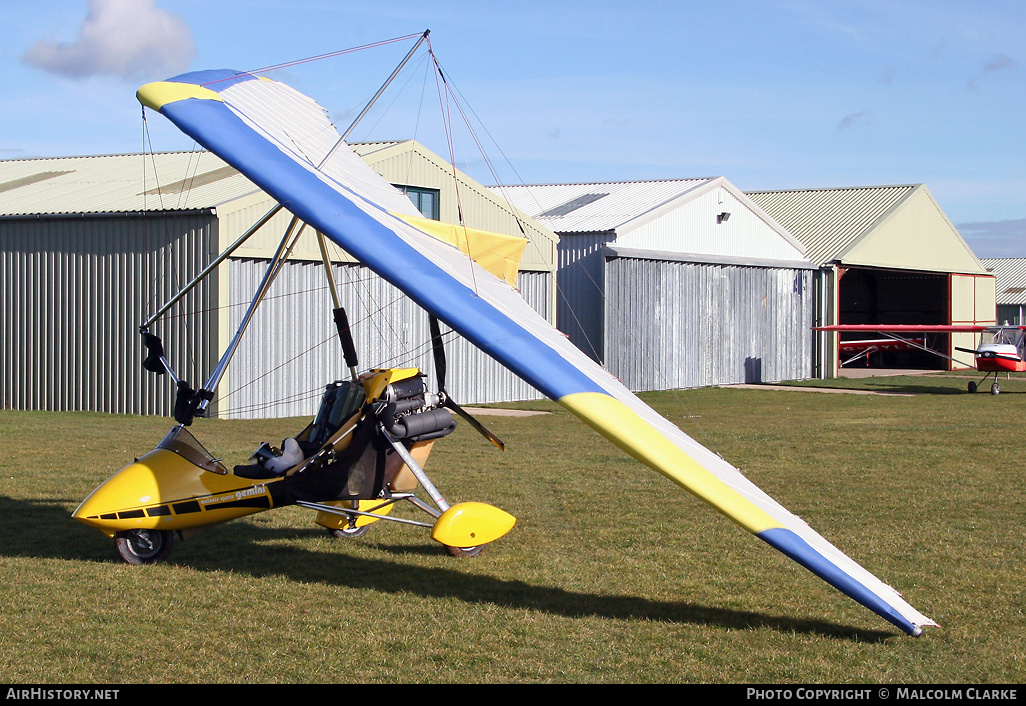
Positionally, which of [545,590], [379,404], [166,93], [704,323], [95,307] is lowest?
[545,590]

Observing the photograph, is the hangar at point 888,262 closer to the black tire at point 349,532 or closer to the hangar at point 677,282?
the hangar at point 677,282

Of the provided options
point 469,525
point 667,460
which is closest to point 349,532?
point 469,525

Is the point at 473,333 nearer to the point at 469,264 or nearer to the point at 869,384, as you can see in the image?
the point at 469,264

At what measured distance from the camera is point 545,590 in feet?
23.5

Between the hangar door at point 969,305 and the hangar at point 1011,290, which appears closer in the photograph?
the hangar door at point 969,305

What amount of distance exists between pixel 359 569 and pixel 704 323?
79.6 feet

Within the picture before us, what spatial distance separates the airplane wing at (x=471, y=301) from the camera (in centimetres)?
555

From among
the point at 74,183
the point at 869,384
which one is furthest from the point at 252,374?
the point at 869,384

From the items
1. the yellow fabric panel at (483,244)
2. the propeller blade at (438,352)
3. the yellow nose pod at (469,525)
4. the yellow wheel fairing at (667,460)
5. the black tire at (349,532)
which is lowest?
the black tire at (349,532)

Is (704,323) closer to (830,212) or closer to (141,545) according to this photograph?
(830,212)

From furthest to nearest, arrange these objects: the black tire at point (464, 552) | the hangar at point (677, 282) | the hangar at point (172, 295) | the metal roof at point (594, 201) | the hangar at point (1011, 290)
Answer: the hangar at point (1011, 290), the metal roof at point (594, 201), the hangar at point (677, 282), the hangar at point (172, 295), the black tire at point (464, 552)

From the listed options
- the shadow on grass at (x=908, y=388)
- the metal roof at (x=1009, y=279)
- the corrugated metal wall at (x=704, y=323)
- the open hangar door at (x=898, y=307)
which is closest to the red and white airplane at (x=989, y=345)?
the shadow on grass at (x=908, y=388)

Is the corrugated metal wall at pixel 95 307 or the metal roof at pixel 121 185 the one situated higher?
the metal roof at pixel 121 185

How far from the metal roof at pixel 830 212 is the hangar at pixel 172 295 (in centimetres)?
2024
